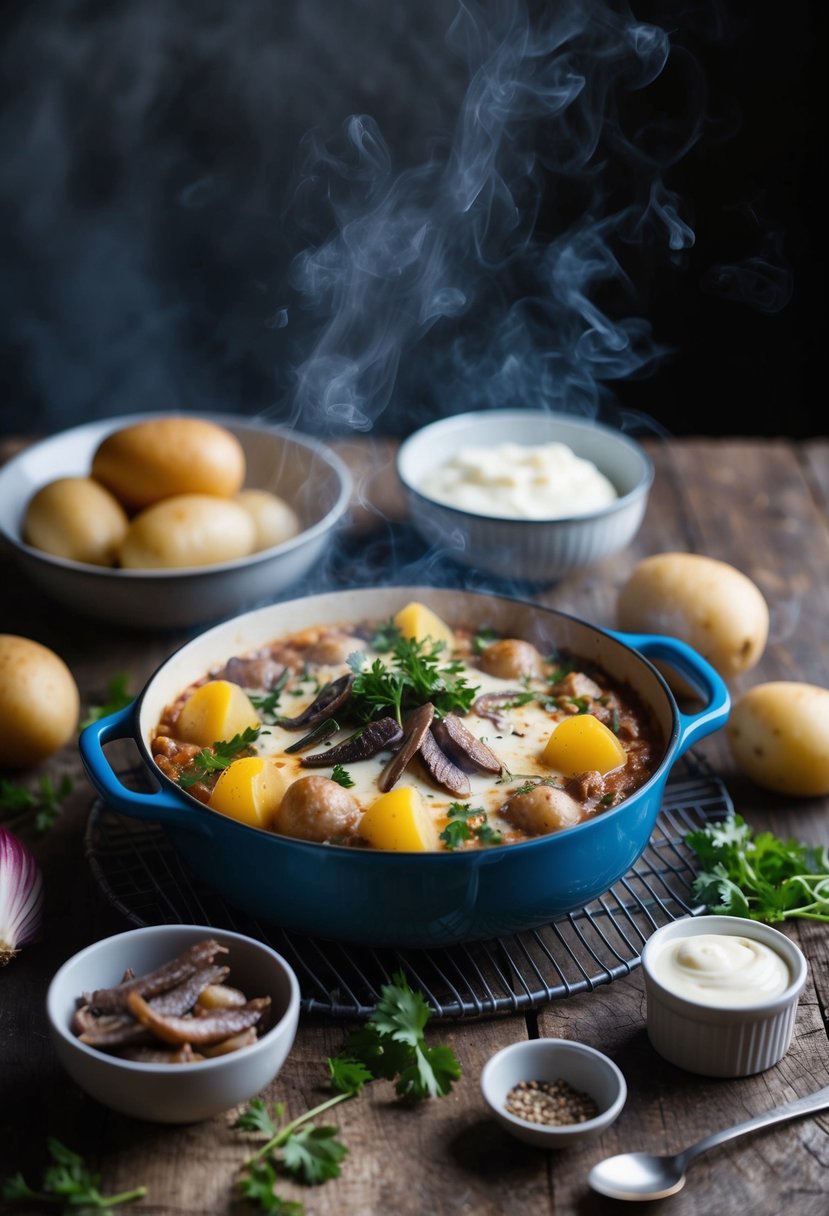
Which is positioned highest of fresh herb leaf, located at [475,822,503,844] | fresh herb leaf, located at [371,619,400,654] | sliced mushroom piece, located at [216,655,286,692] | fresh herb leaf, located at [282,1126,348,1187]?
fresh herb leaf, located at [475,822,503,844]

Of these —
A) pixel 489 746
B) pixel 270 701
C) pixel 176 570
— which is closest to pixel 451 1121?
pixel 489 746

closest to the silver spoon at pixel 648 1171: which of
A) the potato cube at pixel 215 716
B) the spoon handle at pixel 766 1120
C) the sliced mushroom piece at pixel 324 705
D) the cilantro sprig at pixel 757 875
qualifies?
the spoon handle at pixel 766 1120

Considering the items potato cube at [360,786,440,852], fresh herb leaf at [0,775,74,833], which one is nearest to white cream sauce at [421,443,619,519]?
fresh herb leaf at [0,775,74,833]

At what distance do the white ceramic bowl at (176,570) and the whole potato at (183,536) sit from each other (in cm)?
8

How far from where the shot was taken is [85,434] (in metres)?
4.36

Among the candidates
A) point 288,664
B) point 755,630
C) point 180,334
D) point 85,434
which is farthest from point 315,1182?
point 180,334

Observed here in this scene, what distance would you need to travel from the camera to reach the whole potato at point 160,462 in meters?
3.87

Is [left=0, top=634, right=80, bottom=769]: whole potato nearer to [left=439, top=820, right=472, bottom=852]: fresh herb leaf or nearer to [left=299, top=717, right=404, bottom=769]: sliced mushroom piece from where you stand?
[left=299, top=717, right=404, bottom=769]: sliced mushroom piece

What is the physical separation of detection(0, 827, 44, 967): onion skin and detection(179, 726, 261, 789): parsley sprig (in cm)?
38

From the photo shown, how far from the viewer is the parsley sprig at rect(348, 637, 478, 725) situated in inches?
108

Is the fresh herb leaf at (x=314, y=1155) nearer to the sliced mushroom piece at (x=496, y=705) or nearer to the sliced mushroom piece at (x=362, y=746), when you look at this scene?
the sliced mushroom piece at (x=362, y=746)

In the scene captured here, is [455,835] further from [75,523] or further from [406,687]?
[75,523]

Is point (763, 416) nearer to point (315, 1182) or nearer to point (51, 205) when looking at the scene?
point (51, 205)

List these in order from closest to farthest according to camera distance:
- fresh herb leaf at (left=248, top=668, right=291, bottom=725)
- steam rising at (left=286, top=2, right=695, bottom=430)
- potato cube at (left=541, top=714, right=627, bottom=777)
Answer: potato cube at (left=541, top=714, right=627, bottom=777)
fresh herb leaf at (left=248, top=668, right=291, bottom=725)
steam rising at (left=286, top=2, right=695, bottom=430)
